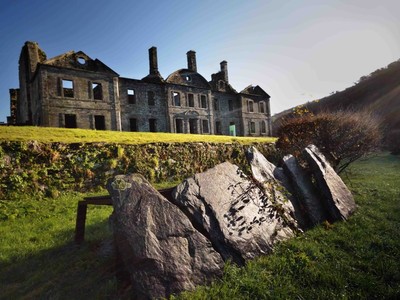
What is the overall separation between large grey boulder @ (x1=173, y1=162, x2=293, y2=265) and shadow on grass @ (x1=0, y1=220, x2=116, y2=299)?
149 cm

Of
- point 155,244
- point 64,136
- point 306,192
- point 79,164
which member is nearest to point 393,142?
point 306,192

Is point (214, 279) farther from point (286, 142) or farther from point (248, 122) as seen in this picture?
point (248, 122)

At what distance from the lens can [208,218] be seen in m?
3.59

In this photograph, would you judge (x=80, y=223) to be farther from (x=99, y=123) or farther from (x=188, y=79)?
(x=188, y=79)

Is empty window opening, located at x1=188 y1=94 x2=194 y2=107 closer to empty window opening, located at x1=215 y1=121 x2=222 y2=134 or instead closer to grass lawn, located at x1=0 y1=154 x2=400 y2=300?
empty window opening, located at x1=215 y1=121 x2=222 y2=134

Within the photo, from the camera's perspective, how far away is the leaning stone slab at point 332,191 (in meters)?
4.99

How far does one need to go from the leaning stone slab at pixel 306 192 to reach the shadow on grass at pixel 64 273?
3.94 m

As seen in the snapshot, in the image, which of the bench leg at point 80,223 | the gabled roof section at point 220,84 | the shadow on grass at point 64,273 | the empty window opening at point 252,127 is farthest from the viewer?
the empty window opening at point 252,127

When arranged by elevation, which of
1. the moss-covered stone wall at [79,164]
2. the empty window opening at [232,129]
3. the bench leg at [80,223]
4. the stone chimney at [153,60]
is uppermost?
the stone chimney at [153,60]

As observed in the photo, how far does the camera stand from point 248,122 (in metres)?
33.2

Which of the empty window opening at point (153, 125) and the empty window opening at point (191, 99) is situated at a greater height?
the empty window opening at point (191, 99)

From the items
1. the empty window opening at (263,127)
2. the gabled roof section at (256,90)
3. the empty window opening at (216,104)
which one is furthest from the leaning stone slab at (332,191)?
the gabled roof section at (256,90)

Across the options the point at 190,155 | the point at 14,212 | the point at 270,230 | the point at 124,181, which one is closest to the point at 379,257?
the point at 270,230

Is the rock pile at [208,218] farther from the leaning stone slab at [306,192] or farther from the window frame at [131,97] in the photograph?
the window frame at [131,97]
